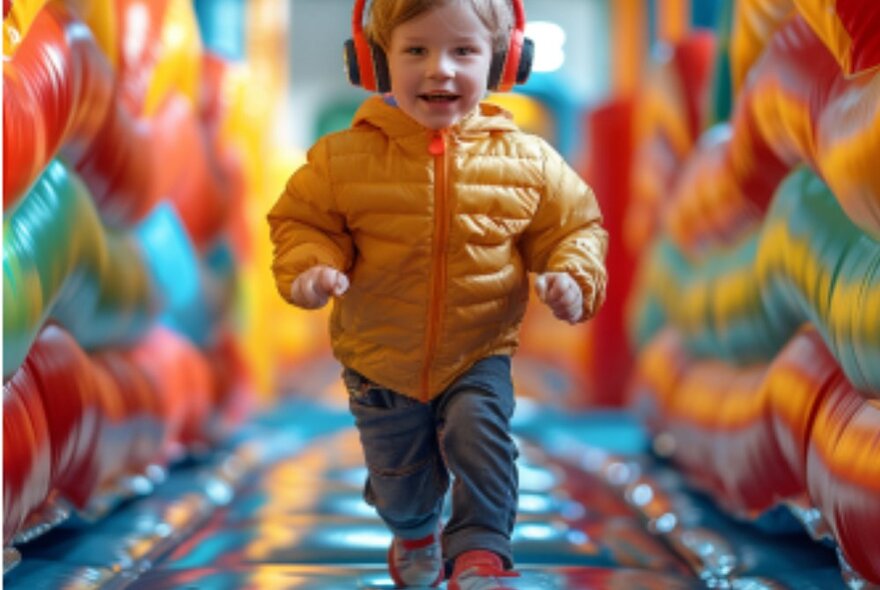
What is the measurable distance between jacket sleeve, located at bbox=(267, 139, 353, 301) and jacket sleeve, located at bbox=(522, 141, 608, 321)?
0.22 meters

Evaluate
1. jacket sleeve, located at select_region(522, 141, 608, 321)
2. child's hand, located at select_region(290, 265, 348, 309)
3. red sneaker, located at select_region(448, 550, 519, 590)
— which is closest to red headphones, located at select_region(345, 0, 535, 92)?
jacket sleeve, located at select_region(522, 141, 608, 321)

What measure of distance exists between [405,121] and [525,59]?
0.15 metres

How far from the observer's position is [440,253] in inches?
50.9

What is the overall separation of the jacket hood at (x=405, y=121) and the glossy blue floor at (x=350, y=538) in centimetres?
49

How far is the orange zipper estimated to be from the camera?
1.29m

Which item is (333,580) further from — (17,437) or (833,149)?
(833,149)

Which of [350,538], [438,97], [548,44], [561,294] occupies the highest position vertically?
[548,44]

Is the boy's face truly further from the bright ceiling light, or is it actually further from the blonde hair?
the bright ceiling light

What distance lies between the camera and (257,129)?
339 centimetres

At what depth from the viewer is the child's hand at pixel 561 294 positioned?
1.20 meters

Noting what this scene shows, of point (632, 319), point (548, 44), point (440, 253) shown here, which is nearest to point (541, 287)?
point (440, 253)

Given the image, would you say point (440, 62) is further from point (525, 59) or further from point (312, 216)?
point (312, 216)

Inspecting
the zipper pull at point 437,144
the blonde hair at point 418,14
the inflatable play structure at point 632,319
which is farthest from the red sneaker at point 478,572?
the blonde hair at point 418,14

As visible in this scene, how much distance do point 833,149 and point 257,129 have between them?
2254 millimetres
